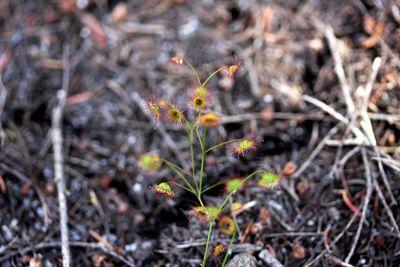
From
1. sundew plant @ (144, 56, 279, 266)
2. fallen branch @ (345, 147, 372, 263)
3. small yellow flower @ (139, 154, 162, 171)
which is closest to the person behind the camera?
sundew plant @ (144, 56, 279, 266)

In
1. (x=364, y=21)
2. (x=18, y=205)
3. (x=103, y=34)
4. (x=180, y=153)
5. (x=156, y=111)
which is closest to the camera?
(x=156, y=111)

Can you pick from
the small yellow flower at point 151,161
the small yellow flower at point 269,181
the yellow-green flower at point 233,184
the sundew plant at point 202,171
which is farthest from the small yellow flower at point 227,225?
the small yellow flower at point 151,161

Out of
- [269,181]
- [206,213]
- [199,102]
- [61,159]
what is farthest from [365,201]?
[61,159]

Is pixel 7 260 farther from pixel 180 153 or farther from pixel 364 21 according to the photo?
pixel 364 21

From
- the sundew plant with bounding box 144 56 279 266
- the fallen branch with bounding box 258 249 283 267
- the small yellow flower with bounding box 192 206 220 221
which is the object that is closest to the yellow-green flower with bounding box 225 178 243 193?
the sundew plant with bounding box 144 56 279 266

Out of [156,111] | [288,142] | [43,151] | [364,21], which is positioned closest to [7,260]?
[43,151]

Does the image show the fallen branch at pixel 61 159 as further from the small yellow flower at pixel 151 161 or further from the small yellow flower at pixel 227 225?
the small yellow flower at pixel 227 225

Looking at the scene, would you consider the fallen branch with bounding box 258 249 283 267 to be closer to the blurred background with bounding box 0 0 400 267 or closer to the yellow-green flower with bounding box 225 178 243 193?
the blurred background with bounding box 0 0 400 267
